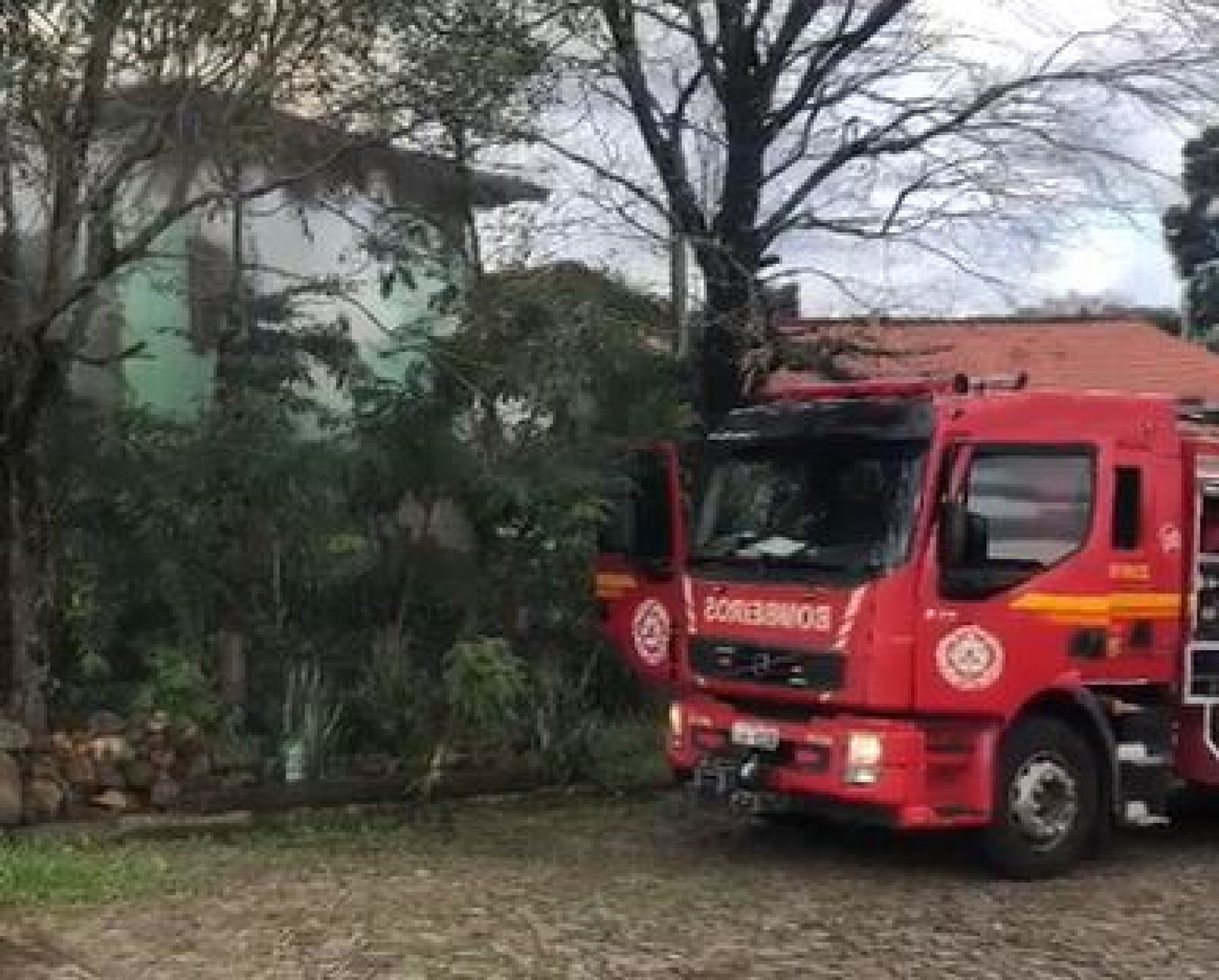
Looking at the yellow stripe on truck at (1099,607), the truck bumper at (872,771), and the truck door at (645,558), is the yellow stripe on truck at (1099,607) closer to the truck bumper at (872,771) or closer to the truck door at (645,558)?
the truck bumper at (872,771)

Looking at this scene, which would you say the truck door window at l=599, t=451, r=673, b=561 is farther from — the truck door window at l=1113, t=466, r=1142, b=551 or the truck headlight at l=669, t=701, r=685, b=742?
the truck door window at l=1113, t=466, r=1142, b=551

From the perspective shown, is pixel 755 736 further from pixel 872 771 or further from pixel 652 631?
pixel 652 631

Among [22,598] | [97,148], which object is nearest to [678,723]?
[22,598]

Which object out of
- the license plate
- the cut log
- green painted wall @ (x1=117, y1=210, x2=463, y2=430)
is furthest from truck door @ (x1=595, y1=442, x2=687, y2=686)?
the cut log

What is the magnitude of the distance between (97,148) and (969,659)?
17.2 feet

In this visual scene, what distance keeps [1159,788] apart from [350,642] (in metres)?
5.07

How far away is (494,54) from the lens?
1087cm

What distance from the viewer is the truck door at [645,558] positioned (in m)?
11.8

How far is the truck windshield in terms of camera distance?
9.88 meters

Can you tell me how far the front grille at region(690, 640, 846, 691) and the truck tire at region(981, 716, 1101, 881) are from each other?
0.97m

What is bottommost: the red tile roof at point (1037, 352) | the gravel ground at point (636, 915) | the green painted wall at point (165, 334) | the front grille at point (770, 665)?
the gravel ground at point (636, 915)

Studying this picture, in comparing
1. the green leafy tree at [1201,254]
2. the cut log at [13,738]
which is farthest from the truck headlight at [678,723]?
the green leafy tree at [1201,254]

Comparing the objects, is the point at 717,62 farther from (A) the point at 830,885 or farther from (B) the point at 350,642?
(A) the point at 830,885

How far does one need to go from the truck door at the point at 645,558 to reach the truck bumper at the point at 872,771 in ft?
4.57
